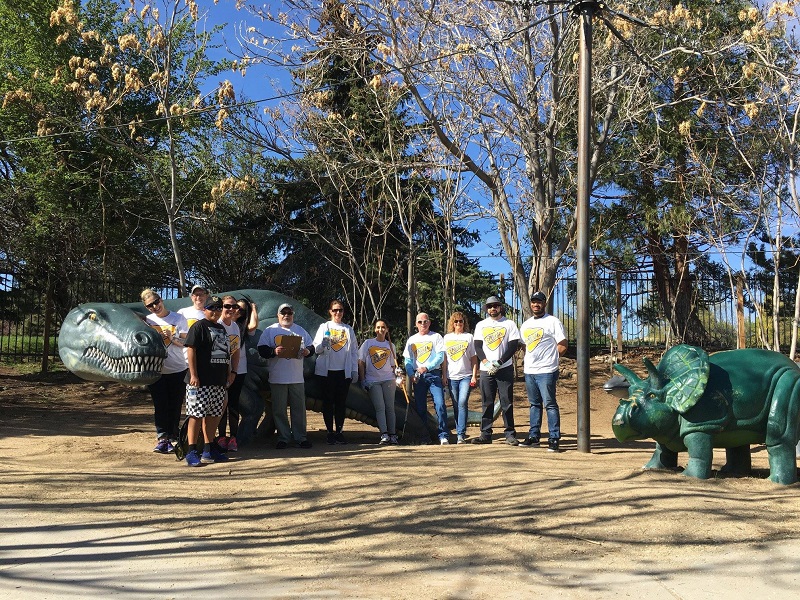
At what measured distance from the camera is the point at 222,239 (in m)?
22.8

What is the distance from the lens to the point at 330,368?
8.84 meters

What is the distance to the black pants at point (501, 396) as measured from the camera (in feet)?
28.4

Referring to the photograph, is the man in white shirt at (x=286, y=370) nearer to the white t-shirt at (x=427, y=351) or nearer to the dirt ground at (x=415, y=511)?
the dirt ground at (x=415, y=511)

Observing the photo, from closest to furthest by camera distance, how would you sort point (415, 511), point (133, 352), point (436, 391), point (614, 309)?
point (415, 511), point (133, 352), point (436, 391), point (614, 309)

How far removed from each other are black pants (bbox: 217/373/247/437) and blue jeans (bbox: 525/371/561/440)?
3.08 metres

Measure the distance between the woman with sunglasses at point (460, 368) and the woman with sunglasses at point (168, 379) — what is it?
2991mm

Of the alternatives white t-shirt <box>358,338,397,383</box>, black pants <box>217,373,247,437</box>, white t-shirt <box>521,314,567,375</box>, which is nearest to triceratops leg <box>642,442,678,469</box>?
white t-shirt <box>521,314,567,375</box>

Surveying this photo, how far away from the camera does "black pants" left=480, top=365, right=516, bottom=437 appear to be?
8648 mm

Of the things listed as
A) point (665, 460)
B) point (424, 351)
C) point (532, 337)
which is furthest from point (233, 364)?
point (665, 460)

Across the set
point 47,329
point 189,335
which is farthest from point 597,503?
point 47,329

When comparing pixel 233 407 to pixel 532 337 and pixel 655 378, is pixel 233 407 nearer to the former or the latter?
pixel 532 337

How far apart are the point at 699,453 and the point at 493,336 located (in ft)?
9.57

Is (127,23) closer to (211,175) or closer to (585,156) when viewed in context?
(211,175)

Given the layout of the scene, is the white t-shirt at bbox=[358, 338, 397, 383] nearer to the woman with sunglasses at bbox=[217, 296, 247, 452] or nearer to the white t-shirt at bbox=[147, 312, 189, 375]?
the woman with sunglasses at bbox=[217, 296, 247, 452]
